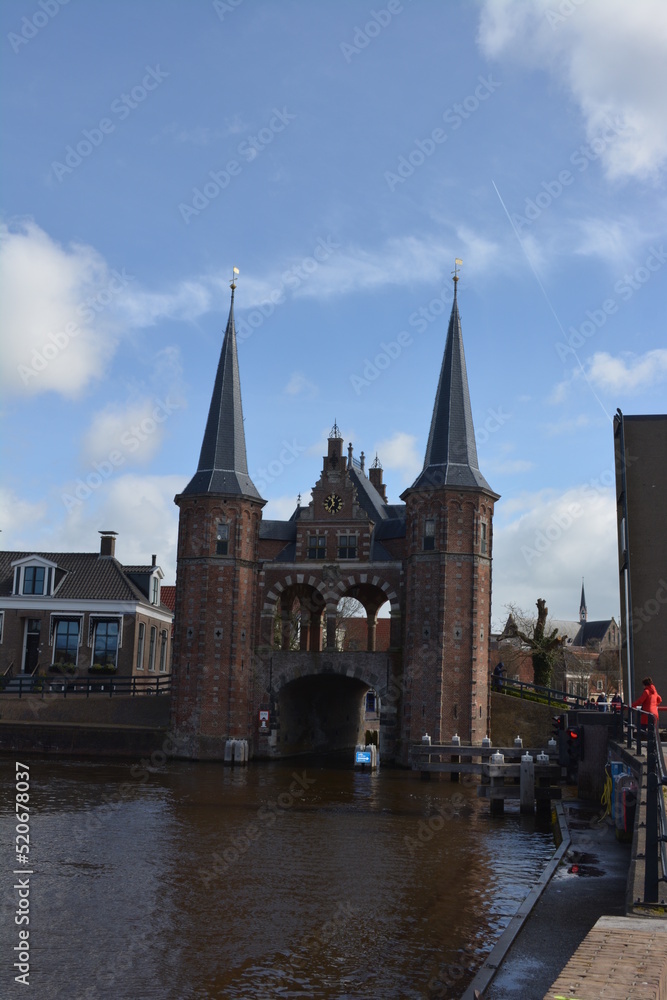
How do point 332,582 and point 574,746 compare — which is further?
point 332,582

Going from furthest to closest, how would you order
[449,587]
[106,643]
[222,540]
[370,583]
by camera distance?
[106,643], [222,540], [370,583], [449,587]

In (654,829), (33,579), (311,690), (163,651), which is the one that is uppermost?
(33,579)

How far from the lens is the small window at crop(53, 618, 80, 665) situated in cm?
4984

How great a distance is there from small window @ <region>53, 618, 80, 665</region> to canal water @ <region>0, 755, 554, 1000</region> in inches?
836

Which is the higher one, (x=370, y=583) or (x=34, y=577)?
(x=34, y=577)

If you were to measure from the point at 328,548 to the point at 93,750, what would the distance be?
12.7 metres

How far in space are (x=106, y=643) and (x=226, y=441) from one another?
1433 cm

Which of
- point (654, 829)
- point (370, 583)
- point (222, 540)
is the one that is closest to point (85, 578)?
point (222, 540)

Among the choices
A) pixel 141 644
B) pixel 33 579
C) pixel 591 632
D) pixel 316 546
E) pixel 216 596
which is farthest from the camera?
pixel 591 632

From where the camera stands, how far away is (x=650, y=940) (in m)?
6.52

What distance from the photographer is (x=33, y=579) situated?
50.6 metres

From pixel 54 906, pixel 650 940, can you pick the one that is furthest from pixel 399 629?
pixel 650 940

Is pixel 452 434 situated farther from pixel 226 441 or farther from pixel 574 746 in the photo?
pixel 574 746

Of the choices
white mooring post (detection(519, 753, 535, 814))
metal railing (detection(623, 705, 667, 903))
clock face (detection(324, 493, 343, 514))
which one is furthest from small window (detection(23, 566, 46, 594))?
metal railing (detection(623, 705, 667, 903))
